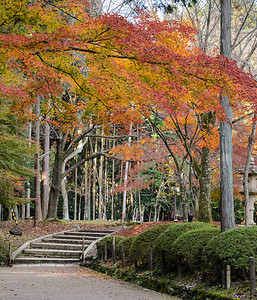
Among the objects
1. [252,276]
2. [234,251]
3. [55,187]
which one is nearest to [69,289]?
[234,251]

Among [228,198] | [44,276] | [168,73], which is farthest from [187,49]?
[44,276]

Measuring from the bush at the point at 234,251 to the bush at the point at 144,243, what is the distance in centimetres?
280

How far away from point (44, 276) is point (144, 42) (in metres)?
6.96

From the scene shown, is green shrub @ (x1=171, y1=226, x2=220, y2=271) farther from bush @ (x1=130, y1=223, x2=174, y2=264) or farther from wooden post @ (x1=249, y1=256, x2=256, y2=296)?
bush @ (x1=130, y1=223, x2=174, y2=264)

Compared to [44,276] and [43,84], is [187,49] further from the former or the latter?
[44,276]

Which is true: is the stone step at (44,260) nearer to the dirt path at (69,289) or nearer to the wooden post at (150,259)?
the dirt path at (69,289)

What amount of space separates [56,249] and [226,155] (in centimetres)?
963

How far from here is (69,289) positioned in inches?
297

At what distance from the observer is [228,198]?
762cm

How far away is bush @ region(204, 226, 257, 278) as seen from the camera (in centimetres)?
591

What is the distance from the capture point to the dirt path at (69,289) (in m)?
6.64

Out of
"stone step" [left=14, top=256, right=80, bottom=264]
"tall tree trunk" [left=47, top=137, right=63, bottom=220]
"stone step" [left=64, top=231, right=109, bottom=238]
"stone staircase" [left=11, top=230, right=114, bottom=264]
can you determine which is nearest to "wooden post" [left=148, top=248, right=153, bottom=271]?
"stone staircase" [left=11, top=230, right=114, bottom=264]

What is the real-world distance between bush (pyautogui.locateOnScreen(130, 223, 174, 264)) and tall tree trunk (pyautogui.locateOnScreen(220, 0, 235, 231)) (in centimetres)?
207

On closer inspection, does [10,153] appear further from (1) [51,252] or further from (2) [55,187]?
(1) [51,252]
